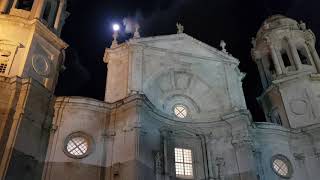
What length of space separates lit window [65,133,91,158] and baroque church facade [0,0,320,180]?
0.24 feet

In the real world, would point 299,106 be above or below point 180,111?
above

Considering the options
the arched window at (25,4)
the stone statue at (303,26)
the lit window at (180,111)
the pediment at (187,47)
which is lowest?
the lit window at (180,111)

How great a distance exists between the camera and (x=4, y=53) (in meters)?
30.6

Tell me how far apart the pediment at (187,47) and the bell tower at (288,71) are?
638 centimetres

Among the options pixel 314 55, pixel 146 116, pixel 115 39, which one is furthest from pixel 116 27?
pixel 314 55

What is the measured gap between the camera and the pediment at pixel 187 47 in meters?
35.8

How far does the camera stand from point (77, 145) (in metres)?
28.2

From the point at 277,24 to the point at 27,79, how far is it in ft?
94.8

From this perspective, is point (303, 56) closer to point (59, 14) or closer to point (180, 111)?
point (180, 111)

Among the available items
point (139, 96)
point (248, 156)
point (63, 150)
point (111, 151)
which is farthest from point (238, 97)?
point (63, 150)

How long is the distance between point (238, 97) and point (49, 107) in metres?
15.8

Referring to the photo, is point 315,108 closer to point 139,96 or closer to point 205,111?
point 205,111

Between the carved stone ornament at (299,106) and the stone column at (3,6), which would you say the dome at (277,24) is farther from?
the stone column at (3,6)

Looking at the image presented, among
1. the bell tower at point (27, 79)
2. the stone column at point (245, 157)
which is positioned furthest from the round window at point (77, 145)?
the stone column at point (245, 157)
